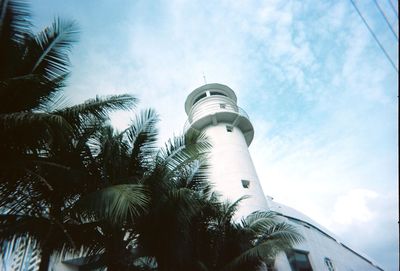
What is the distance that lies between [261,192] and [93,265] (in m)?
10.4

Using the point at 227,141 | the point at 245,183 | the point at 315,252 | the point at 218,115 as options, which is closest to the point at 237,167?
the point at 245,183

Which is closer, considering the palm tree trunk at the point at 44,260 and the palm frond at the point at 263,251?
the palm tree trunk at the point at 44,260

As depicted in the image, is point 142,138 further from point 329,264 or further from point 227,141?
point 329,264

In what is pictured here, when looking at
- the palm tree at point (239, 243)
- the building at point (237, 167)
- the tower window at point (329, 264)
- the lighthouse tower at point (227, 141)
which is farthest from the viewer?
the tower window at point (329, 264)

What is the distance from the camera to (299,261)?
14023 millimetres

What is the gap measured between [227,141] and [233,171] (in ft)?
8.04

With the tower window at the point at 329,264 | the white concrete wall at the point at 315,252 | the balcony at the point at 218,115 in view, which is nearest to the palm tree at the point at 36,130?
the white concrete wall at the point at 315,252

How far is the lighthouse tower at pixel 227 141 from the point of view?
50.1 ft

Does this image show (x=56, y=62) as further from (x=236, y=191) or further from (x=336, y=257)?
(x=336, y=257)

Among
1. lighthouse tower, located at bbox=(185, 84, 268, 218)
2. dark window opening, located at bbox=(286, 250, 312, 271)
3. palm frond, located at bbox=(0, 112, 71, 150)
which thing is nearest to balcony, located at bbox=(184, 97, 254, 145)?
lighthouse tower, located at bbox=(185, 84, 268, 218)

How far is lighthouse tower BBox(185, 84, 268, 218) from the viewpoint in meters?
15.3

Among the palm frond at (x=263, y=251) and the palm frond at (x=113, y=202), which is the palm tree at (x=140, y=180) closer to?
the palm frond at (x=113, y=202)

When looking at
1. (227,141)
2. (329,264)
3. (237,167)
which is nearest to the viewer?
(237,167)

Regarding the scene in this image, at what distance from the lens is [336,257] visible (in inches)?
750
